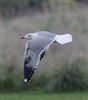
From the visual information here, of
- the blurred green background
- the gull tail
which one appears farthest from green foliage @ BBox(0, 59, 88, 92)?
the gull tail

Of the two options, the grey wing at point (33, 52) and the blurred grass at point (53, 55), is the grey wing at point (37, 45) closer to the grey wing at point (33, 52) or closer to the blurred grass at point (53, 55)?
the grey wing at point (33, 52)

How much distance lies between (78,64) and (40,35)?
4.84 meters

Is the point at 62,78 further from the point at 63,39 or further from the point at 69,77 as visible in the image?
the point at 63,39

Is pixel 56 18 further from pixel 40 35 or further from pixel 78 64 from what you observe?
pixel 40 35

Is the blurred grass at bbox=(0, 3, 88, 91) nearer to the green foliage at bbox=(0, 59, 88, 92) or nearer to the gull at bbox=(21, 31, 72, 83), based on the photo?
the green foliage at bbox=(0, 59, 88, 92)

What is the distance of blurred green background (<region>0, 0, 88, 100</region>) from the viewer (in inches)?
202

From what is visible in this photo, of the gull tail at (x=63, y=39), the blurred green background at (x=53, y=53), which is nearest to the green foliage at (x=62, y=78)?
the blurred green background at (x=53, y=53)

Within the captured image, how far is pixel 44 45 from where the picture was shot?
700mm

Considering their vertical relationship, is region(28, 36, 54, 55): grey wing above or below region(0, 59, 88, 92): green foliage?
above

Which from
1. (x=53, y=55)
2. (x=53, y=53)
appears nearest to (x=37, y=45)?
(x=53, y=53)

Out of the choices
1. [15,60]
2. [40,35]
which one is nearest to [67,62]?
[15,60]

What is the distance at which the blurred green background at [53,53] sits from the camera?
16.8 feet

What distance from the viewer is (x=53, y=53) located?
5430mm

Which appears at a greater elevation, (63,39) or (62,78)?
(63,39)
